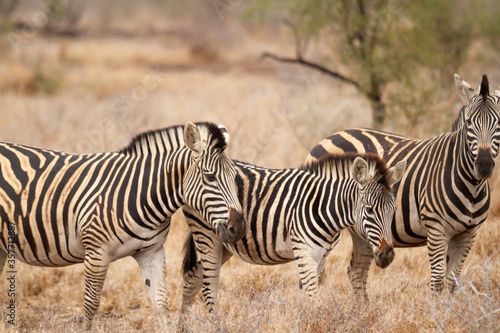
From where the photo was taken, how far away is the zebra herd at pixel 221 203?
184 inches

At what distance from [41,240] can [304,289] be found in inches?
89.8

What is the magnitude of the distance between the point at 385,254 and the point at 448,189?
1.19 m

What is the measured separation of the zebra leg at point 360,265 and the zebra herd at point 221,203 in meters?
0.46

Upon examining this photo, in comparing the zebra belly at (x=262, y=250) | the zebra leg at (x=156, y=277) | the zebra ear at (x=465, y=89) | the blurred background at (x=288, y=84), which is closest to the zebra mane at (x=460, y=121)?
the zebra ear at (x=465, y=89)

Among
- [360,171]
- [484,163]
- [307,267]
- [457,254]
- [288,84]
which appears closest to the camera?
[360,171]

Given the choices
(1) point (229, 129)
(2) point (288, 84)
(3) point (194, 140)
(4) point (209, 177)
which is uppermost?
(2) point (288, 84)

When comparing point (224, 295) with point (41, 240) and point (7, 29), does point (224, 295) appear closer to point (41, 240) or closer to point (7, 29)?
point (41, 240)

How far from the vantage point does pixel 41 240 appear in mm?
4996

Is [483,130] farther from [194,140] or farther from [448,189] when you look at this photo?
[194,140]

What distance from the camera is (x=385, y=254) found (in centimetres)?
444

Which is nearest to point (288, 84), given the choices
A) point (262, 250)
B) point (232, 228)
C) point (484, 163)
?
point (262, 250)

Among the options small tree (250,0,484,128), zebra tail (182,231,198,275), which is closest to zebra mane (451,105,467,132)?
zebra tail (182,231,198,275)

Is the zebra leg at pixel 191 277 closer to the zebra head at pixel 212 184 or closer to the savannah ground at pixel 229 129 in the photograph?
the savannah ground at pixel 229 129

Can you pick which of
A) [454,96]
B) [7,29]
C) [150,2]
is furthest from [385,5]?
[150,2]
